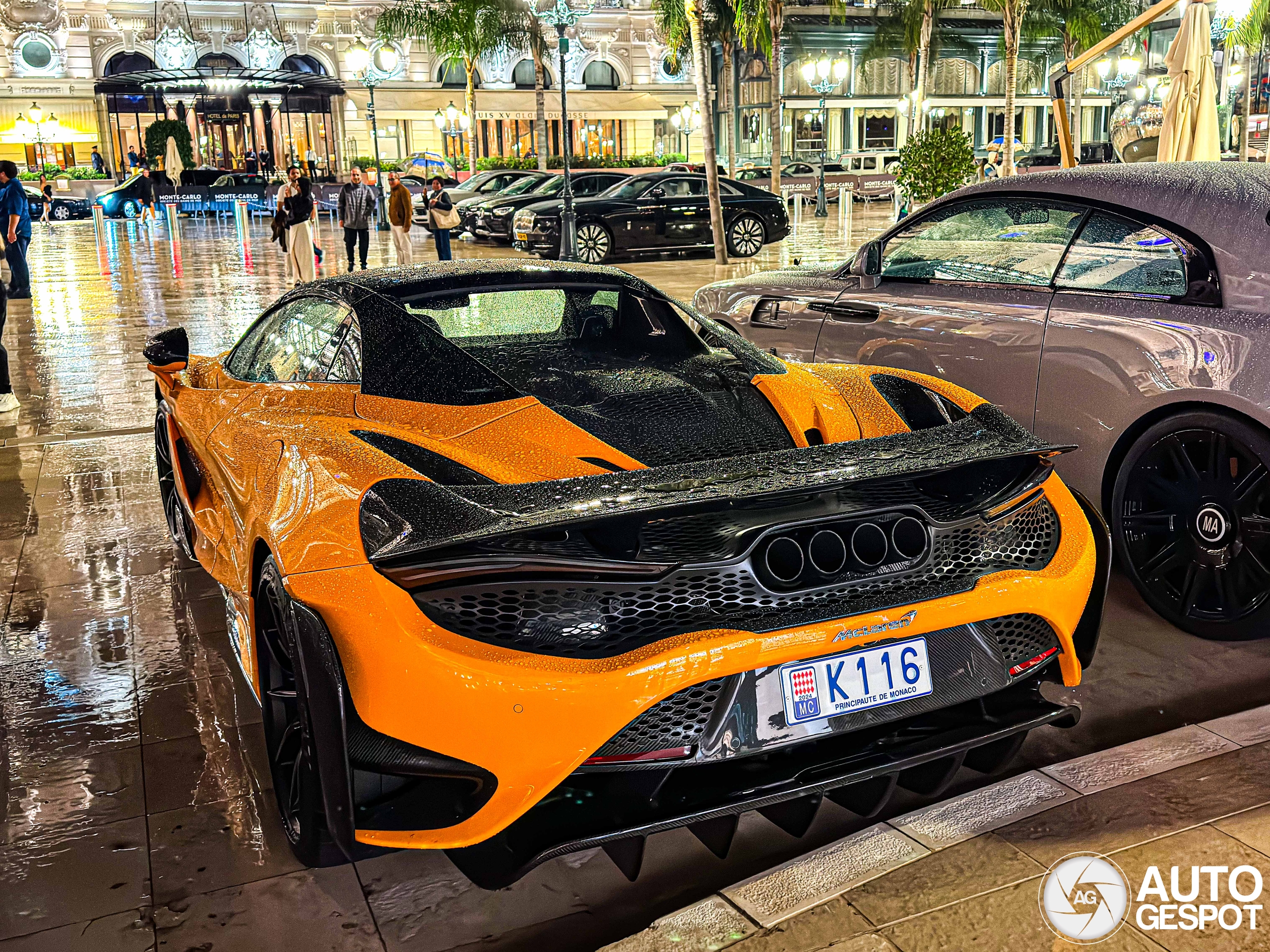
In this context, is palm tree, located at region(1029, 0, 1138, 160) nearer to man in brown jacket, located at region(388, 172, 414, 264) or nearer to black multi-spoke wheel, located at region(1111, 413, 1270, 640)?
man in brown jacket, located at region(388, 172, 414, 264)

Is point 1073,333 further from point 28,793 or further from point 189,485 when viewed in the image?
point 28,793

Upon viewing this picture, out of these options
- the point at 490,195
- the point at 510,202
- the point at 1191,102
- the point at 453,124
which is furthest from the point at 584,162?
the point at 1191,102

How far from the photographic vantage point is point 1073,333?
4.59 meters

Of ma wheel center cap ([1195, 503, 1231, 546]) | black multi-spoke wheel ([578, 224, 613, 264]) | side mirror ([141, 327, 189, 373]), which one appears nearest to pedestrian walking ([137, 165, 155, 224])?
black multi-spoke wheel ([578, 224, 613, 264])

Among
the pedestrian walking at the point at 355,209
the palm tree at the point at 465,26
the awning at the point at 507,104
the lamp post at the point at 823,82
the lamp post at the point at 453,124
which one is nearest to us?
the pedestrian walking at the point at 355,209

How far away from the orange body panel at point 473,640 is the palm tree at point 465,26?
123 ft

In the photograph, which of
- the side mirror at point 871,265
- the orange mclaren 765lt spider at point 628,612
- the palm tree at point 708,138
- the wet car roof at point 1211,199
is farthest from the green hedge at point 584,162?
the orange mclaren 765lt spider at point 628,612

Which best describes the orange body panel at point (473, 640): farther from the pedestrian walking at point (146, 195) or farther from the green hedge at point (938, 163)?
the pedestrian walking at point (146, 195)

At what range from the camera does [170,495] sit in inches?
218

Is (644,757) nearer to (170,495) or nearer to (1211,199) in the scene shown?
(1211,199)

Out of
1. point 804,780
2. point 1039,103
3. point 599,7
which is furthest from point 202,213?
point 804,780

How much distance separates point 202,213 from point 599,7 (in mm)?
30683

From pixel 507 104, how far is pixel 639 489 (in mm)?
60252

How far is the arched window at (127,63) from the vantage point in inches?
2311
